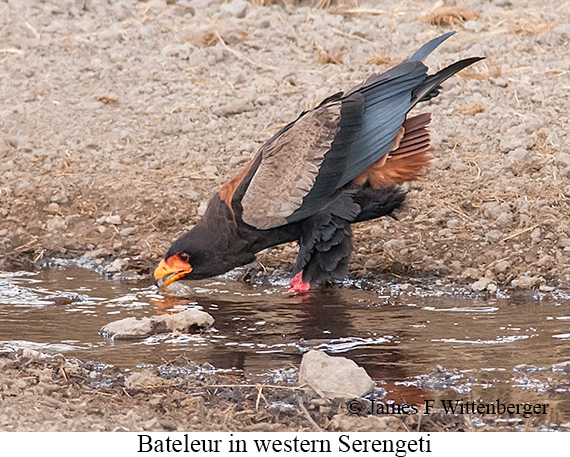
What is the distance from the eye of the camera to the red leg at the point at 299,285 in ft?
20.4

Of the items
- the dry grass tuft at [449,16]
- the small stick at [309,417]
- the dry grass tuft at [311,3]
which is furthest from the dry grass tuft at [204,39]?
the small stick at [309,417]

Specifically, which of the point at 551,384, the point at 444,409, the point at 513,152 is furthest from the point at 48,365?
the point at 513,152

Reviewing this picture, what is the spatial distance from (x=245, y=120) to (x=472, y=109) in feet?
6.21

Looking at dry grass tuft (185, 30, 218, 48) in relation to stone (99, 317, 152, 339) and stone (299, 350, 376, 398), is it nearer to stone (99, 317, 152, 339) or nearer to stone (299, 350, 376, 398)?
stone (99, 317, 152, 339)

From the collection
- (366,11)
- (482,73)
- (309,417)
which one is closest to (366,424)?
Answer: (309,417)

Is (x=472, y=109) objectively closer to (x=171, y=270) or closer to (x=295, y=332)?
(x=171, y=270)

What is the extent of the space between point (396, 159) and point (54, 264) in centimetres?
252

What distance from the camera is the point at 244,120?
8625 millimetres

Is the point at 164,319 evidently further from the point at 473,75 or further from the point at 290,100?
the point at 473,75

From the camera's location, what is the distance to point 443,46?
9.56 metres

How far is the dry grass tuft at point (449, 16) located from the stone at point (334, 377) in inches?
261

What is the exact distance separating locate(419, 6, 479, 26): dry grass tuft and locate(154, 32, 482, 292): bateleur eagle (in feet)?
13.4

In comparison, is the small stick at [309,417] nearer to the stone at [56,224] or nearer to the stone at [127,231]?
the stone at [127,231]

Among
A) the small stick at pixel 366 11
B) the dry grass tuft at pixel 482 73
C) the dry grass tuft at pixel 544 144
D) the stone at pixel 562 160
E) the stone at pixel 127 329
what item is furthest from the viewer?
the small stick at pixel 366 11
